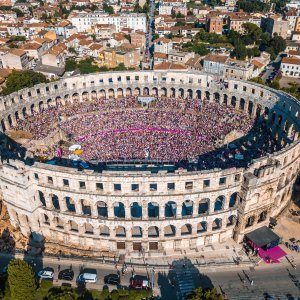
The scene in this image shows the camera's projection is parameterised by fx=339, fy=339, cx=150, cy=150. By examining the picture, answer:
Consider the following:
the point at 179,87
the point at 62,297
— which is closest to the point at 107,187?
the point at 62,297

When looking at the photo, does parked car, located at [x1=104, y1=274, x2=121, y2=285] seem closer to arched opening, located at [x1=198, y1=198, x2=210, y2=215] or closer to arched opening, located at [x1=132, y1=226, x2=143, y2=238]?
arched opening, located at [x1=132, y1=226, x2=143, y2=238]

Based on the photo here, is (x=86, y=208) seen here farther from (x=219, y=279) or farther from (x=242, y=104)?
(x=242, y=104)

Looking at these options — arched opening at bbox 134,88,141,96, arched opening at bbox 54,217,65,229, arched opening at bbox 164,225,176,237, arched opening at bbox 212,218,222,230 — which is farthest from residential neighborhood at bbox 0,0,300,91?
arched opening at bbox 54,217,65,229

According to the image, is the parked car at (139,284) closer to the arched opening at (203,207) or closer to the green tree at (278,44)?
the arched opening at (203,207)

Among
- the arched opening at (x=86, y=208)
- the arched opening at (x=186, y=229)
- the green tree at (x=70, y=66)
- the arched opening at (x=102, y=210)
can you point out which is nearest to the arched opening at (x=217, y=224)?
the arched opening at (x=186, y=229)

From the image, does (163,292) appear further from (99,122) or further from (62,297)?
(99,122)

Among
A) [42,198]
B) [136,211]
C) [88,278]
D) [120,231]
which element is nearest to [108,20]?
[42,198]
